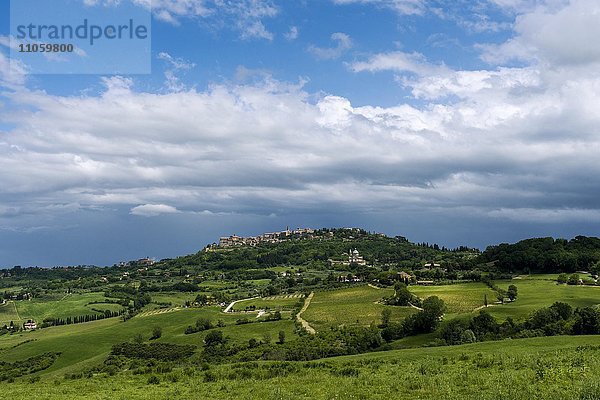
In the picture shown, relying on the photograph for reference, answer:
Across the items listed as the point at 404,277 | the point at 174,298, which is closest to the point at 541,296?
the point at 404,277

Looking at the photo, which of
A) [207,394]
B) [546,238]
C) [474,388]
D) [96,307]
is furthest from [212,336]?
[546,238]

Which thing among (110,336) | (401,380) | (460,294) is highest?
(401,380)

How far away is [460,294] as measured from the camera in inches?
4387

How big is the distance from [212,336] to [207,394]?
65.2 m

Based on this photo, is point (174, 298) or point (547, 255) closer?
point (547, 255)

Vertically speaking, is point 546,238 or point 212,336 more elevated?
point 546,238

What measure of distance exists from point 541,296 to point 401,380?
86.8 m

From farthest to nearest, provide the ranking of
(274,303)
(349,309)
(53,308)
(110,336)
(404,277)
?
(53,308)
(404,277)
(274,303)
(110,336)
(349,309)

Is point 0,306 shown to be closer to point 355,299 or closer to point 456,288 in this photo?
point 355,299

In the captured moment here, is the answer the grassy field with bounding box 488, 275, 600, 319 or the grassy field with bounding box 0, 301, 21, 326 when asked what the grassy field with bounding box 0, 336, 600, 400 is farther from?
the grassy field with bounding box 0, 301, 21, 326

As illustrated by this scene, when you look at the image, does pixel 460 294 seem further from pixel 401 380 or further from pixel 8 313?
pixel 8 313

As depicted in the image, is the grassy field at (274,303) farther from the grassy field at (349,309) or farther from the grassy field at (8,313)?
the grassy field at (8,313)

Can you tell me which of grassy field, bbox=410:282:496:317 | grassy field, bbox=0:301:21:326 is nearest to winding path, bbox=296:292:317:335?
grassy field, bbox=410:282:496:317

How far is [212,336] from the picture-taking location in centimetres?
8850
